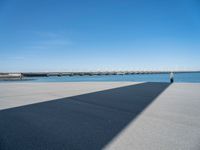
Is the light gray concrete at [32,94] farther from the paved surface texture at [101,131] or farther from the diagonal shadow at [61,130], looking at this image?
the paved surface texture at [101,131]

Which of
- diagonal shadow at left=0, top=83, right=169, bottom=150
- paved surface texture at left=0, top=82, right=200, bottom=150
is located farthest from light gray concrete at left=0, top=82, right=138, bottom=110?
paved surface texture at left=0, top=82, right=200, bottom=150

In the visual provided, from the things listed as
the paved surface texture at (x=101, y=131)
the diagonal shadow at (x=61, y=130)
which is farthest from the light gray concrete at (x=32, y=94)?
the paved surface texture at (x=101, y=131)

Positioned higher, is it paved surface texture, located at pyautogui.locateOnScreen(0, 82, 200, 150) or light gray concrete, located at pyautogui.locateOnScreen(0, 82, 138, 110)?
paved surface texture, located at pyautogui.locateOnScreen(0, 82, 200, 150)

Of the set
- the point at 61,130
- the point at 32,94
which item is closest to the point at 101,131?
the point at 61,130

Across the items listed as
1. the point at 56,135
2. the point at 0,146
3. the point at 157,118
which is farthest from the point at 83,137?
the point at 157,118

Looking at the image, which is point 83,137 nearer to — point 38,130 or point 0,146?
point 38,130

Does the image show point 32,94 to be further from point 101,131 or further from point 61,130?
point 101,131

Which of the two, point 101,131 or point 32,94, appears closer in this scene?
point 101,131

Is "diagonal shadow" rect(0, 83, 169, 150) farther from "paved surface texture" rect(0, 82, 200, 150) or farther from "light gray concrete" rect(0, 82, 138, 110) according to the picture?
"light gray concrete" rect(0, 82, 138, 110)

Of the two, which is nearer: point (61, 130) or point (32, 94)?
point (61, 130)

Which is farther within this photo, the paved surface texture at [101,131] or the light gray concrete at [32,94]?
Answer: the light gray concrete at [32,94]

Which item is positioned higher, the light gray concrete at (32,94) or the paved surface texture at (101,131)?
the paved surface texture at (101,131)

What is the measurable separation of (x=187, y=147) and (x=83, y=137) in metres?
1.44

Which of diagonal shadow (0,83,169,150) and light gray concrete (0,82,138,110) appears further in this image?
light gray concrete (0,82,138,110)
